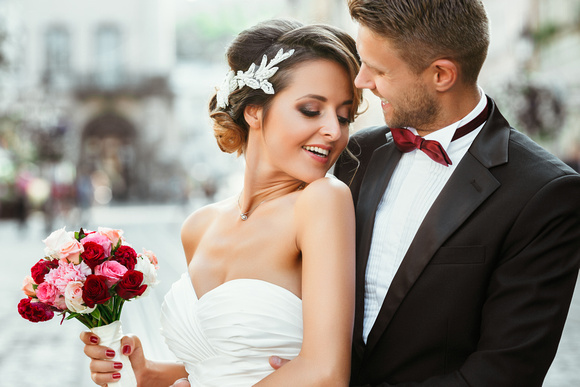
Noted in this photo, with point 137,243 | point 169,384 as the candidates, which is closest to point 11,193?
point 137,243

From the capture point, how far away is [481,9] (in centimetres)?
251

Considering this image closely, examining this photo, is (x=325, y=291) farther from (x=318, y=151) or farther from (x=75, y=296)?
(x=75, y=296)

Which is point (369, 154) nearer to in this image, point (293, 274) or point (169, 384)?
point (293, 274)

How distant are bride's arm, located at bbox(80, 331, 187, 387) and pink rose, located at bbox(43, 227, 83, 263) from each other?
27 cm

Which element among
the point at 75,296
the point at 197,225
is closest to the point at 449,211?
the point at 197,225

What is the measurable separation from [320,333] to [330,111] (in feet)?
2.46

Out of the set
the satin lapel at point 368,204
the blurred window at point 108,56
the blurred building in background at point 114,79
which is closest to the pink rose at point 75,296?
the satin lapel at point 368,204

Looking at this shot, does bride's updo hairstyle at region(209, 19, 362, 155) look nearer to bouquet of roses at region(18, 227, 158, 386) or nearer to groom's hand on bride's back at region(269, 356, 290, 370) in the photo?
bouquet of roses at region(18, 227, 158, 386)

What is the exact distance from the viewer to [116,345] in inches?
105

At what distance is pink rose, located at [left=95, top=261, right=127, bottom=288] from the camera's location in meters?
2.56

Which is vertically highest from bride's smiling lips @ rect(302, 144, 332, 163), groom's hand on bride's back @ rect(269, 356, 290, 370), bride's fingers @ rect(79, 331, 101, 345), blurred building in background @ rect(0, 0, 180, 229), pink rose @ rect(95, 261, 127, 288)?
bride's smiling lips @ rect(302, 144, 332, 163)

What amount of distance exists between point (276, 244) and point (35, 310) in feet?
2.81

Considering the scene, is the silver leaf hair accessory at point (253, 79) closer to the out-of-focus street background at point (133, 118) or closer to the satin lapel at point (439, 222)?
the out-of-focus street background at point (133, 118)

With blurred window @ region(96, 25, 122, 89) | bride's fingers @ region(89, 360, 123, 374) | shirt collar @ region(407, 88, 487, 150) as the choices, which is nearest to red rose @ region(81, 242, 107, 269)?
bride's fingers @ region(89, 360, 123, 374)
